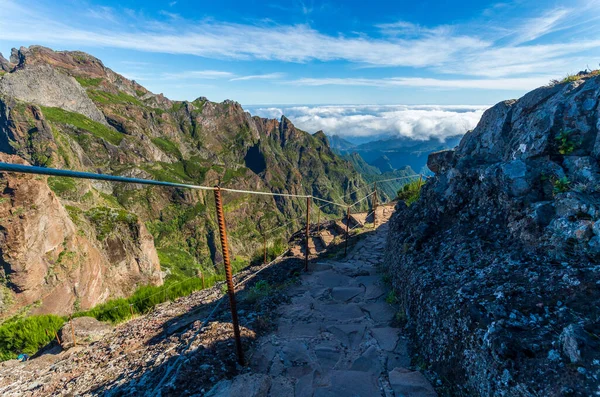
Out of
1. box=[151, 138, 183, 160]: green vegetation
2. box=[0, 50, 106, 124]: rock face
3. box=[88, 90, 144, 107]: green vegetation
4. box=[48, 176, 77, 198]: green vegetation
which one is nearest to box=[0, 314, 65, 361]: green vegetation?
→ box=[48, 176, 77, 198]: green vegetation

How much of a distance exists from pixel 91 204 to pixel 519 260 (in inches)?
3066

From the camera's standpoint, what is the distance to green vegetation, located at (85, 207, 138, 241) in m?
42.6

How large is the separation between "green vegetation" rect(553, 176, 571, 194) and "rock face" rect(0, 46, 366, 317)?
18371mm

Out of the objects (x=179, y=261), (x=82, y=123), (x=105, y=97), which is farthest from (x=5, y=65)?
(x=179, y=261)

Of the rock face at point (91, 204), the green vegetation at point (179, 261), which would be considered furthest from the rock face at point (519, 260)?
the green vegetation at point (179, 261)

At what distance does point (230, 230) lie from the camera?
557 ft

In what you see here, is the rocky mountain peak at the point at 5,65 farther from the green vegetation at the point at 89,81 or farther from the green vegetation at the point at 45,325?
the green vegetation at the point at 45,325

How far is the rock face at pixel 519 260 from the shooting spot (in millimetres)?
3682

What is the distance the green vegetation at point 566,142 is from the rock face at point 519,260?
A: 0.06ft

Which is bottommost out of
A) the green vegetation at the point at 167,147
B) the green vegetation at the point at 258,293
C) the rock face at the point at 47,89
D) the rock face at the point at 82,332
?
the rock face at the point at 82,332

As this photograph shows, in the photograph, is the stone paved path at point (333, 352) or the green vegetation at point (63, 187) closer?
the stone paved path at point (333, 352)

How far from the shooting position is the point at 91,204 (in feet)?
212

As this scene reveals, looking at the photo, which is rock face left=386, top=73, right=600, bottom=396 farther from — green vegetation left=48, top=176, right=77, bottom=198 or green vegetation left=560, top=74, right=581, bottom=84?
green vegetation left=48, top=176, right=77, bottom=198

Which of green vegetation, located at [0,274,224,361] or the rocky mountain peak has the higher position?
the rocky mountain peak
